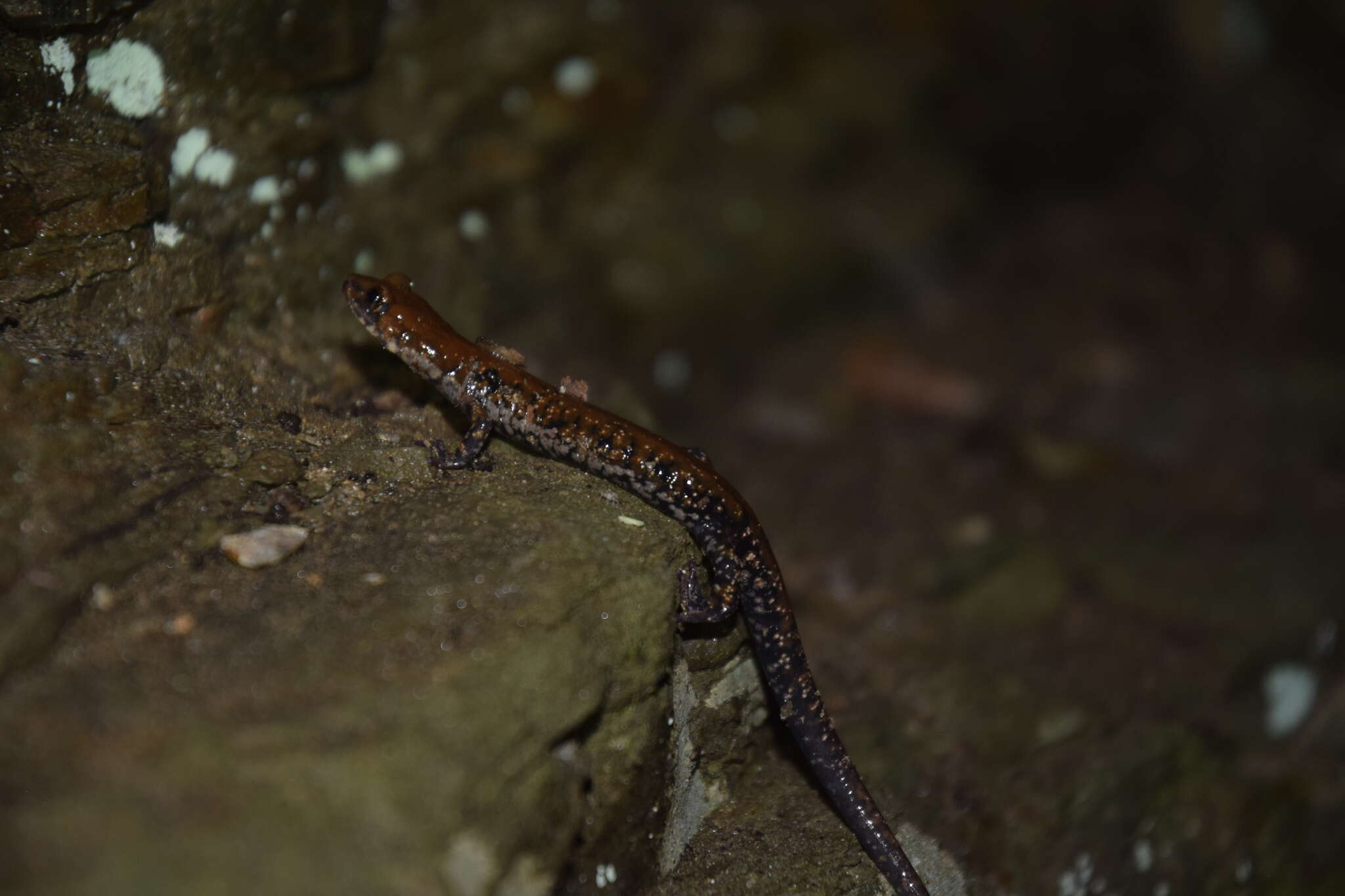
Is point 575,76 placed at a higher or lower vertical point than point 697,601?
higher

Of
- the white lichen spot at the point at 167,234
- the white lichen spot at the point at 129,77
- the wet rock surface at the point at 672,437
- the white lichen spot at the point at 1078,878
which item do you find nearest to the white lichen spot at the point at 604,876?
the wet rock surface at the point at 672,437

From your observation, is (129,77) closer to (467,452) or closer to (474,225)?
(467,452)

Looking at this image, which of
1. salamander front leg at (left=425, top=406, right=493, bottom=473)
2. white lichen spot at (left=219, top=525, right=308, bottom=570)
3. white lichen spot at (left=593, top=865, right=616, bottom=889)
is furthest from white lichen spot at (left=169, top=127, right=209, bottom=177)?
white lichen spot at (left=593, top=865, right=616, bottom=889)

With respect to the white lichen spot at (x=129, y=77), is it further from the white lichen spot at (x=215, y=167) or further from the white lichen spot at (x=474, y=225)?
the white lichen spot at (x=474, y=225)

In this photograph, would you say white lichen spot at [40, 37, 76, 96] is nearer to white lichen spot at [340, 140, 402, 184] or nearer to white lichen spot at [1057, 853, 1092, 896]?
white lichen spot at [340, 140, 402, 184]

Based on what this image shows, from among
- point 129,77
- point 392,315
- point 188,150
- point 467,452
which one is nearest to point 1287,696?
point 467,452

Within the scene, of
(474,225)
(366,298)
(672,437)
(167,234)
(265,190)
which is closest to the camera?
(167,234)

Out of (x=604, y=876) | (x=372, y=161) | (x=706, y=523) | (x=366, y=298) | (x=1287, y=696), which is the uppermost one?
(x=372, y=161)
